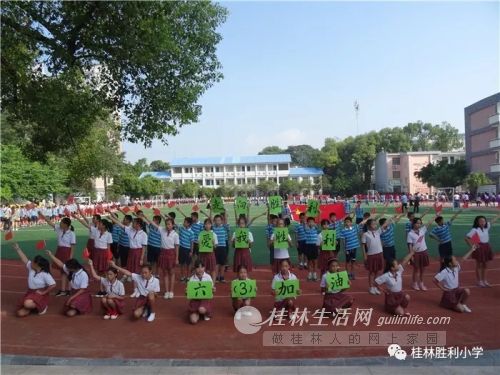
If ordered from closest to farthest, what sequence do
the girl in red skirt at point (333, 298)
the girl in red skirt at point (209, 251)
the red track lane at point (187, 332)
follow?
the red track lane at point (187, 332)
the girl in red skirt at point (333, 298)
the girl in red skirt at point (209, 251)

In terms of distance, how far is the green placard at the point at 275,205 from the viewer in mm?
13087

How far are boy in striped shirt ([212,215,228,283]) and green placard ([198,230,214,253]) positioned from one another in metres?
0.94

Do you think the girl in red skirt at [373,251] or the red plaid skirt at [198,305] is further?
the girl in red skirt at [373,251]

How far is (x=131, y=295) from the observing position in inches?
388

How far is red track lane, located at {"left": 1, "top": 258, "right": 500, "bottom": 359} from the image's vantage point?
6629mm

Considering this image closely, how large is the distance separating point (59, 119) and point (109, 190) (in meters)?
54.8

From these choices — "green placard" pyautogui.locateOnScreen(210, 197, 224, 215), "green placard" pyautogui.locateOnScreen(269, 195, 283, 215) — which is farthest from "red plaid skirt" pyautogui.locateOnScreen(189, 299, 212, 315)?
"green placard" pyautogui.locateOnScreen(210, 197, 224, 215)

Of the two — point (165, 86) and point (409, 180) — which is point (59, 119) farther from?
point (409, 180)

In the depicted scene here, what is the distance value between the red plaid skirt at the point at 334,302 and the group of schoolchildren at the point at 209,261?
17 mm

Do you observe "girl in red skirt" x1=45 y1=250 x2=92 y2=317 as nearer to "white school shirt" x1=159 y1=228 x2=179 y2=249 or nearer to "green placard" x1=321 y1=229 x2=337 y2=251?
"white school shirt" x1=159 y1=228 x2=179 y2=249

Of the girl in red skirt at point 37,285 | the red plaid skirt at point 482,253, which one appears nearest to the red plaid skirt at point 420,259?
the red plaid skirt at point 482,253

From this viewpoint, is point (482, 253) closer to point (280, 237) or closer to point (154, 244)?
point (280, 237)

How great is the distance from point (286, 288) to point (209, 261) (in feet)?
9.45

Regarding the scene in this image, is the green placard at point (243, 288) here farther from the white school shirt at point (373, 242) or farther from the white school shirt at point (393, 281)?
the white school shirt at point (373, 242)
